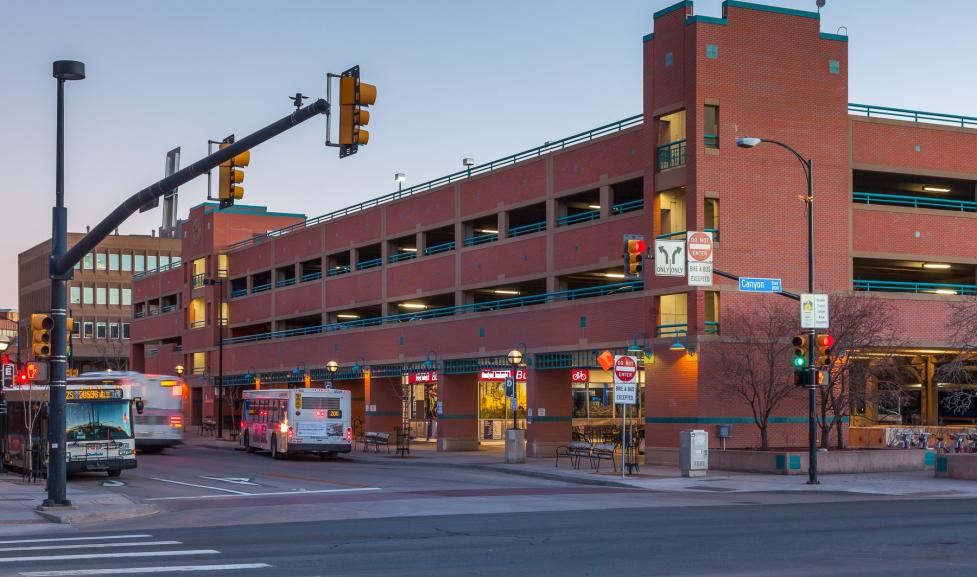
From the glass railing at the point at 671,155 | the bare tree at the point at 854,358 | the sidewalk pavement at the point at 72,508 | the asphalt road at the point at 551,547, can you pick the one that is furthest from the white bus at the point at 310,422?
the asphalt road at the point at 551,547

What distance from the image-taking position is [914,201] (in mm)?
46250

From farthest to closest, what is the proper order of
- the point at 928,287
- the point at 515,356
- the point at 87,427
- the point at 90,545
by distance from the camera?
1. the point at 928,287
2. the point at 515,356
3. the point at 87,427
4. the point at 90,545

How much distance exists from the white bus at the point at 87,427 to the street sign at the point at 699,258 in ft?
53.9

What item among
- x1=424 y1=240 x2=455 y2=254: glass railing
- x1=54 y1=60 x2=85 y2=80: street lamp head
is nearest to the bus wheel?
x1=424 y1=240 x2=455 y2=254: glass railing

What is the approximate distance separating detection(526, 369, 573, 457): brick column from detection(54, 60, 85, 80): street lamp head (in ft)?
91.3

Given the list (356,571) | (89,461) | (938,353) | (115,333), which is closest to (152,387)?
(89,461)

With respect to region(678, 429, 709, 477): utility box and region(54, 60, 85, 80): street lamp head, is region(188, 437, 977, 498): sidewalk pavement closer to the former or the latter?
region(678, 429, 709, 477): utility box

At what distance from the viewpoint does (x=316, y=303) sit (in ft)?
230

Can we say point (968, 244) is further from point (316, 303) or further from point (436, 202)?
point (316, 303)

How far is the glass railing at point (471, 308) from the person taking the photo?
46.1m

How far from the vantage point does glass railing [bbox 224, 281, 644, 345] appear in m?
46.1

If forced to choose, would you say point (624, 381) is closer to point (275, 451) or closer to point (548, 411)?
point (548, 411)

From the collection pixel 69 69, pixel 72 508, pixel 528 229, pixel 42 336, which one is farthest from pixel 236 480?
pixel 528 229

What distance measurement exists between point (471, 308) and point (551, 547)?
37.6 meters
